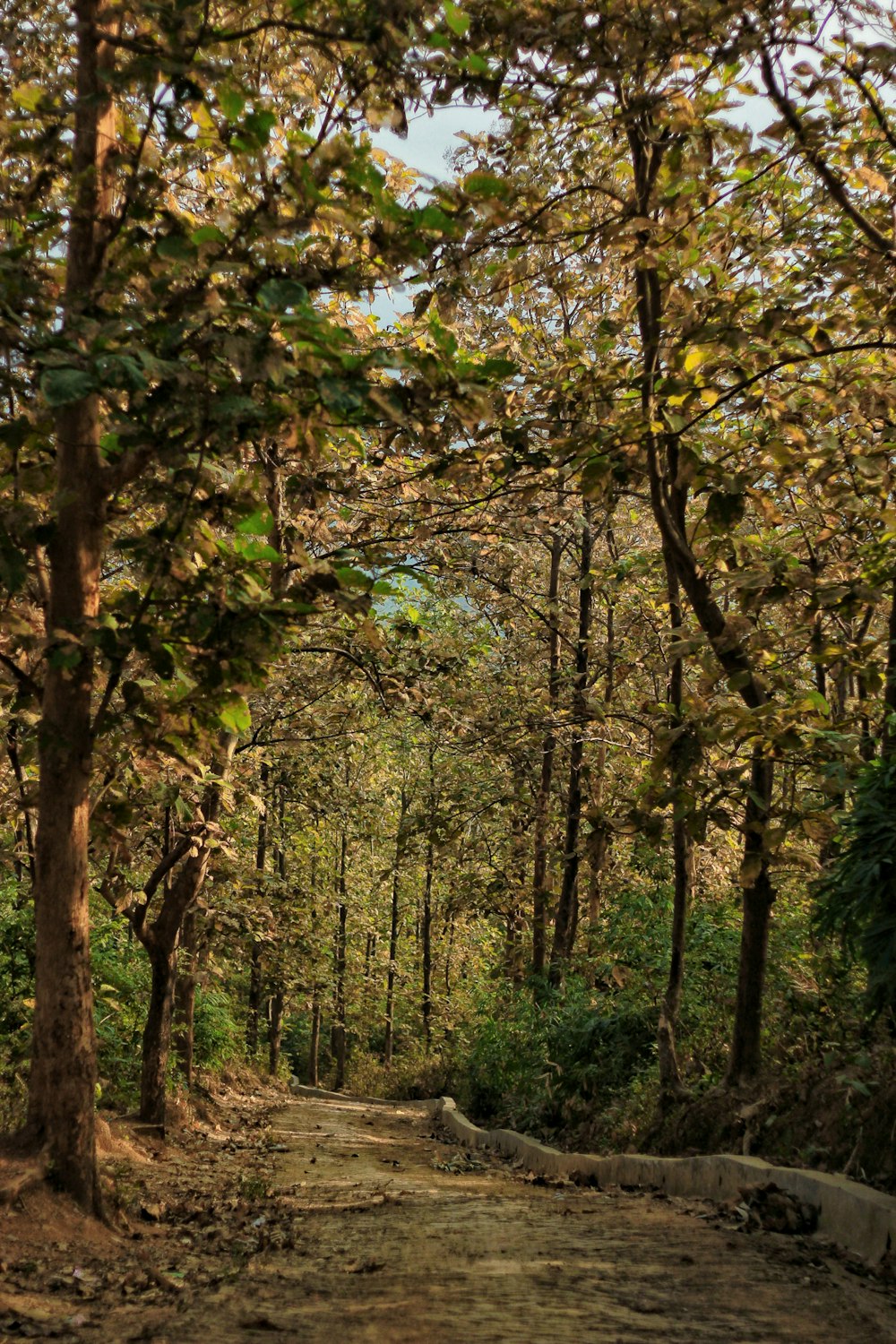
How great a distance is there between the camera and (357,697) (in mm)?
14953

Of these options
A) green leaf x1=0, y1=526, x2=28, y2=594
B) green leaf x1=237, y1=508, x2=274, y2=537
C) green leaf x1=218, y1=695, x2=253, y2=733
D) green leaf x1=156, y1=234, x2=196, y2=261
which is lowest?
green leaf x1=218, y1=695, x2=253, y2=733

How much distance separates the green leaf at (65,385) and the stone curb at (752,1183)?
15.2ft

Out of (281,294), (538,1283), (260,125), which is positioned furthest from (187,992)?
(281,294)

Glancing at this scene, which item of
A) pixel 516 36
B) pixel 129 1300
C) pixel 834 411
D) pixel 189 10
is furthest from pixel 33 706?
pixel 834 411

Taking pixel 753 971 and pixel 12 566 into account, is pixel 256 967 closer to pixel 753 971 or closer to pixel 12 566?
pixel 753 971

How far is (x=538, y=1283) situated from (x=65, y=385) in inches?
159

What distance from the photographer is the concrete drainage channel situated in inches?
188

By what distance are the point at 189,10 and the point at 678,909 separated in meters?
7.54

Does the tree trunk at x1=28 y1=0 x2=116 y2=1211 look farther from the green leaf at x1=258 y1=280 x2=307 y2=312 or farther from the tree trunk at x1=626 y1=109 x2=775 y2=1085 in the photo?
the tree trunk at x1=626 y1=109 x2=775 y2=1085

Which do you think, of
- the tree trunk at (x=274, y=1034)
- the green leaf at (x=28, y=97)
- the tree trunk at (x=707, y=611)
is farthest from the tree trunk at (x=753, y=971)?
the tree trunk at (x=274, y=1034)

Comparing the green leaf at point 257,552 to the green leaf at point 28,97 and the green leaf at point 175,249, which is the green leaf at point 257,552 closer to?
the green leaf at point 175,249

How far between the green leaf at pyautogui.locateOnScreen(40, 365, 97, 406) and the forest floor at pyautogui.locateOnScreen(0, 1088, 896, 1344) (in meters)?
3.23

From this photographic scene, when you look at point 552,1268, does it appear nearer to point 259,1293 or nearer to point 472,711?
point 259,1293

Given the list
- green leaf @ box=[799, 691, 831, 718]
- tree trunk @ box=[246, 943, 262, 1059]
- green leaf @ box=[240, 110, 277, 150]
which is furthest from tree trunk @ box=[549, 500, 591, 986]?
green leaf @ box=[240, 110, 277, 150]
